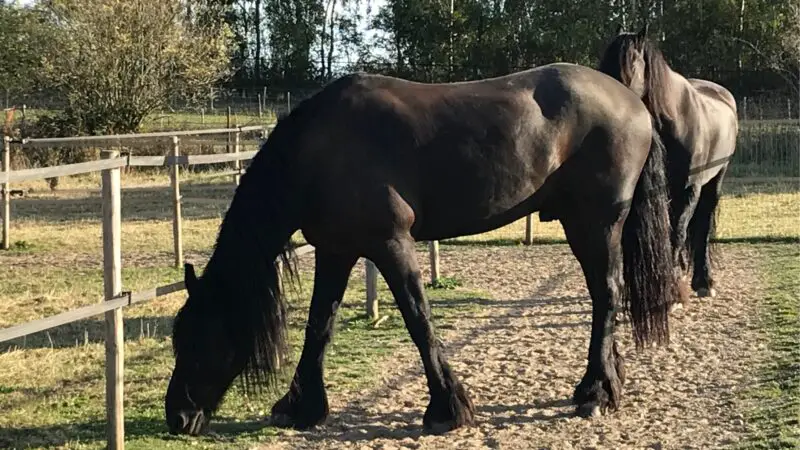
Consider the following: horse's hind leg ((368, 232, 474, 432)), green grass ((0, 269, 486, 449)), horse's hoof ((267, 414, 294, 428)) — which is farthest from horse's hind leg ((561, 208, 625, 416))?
horse's hoof ((267, 414, 294, 428))

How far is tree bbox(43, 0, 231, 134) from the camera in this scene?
22.7 metres

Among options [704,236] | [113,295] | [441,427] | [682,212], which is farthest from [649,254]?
[704,236]

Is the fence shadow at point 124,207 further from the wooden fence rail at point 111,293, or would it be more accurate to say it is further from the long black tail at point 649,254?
the wooden fence rail at point 111,293

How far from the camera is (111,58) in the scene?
2267 centimetres

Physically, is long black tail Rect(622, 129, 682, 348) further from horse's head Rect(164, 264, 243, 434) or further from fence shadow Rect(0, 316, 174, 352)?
fence shadow Rect(0, 316, 174, 352)

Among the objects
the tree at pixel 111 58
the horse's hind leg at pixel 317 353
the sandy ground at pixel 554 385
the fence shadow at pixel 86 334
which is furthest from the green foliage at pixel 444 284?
the tree at pixel 111 58

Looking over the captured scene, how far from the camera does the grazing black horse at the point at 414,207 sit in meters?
4.24

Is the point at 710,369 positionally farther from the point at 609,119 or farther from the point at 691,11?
the point at 691,11

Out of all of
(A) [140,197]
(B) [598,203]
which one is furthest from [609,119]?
(A) [140,197]

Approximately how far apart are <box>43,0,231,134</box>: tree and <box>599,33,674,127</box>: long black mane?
18765 mm

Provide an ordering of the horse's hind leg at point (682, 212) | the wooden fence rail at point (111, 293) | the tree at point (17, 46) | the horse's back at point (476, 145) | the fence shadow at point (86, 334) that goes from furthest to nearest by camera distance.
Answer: the tree at point (17, 46), the horse's hind leg at point (682, 212), the fence shadow at point (86, 334), the horse's back at point (476, 145), the wooden fence rail at point (111, 293)

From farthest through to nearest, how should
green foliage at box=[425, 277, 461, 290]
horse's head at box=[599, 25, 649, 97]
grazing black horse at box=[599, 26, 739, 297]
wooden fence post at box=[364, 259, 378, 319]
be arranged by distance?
green foliage at box=[425, 277, 461, 290] → wooden fence post at box=[364, 259, 378, 319] → grazing black horse at box=[599, 26, 739, 297] → horse's head at box=[599, 25, 649, 97]

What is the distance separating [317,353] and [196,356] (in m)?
0.73

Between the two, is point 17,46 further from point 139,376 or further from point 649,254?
point 649,254
